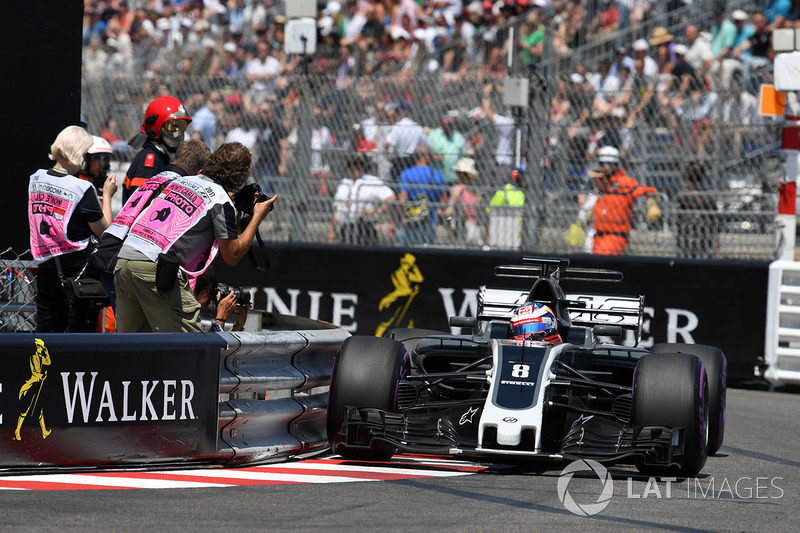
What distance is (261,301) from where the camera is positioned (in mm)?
12719

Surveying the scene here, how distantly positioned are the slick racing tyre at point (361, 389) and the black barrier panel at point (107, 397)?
27.4 inches

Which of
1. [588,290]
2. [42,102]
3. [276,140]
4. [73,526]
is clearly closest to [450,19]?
[276,140]

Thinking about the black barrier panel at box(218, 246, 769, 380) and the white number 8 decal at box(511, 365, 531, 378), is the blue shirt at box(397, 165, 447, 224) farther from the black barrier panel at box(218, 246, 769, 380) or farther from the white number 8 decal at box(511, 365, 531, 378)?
the white number 8 decal at box(511, 365, 531, 378)

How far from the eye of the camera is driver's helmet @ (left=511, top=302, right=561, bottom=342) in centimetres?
736

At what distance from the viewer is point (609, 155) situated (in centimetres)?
1116

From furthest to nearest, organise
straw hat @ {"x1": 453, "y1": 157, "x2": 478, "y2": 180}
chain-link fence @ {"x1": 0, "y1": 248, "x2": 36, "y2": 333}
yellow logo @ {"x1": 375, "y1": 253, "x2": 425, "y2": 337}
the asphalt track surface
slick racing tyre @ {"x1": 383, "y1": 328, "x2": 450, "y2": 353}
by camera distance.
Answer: yellow logo @ {"x1": 375, "y1": 253, "x2": 425, "y2": 337} → straw hat @ {"x1": 453, "y1": 157, "x2": 478, "y2": 180} → slick racing tyre @ {"x1": 383, "y1": 328, "x2": 450, "y2": 353} → chain-link fence @ {"x1": 0, "y1": 248, "x2": 36, "y2": 333} → the asphalt track surface

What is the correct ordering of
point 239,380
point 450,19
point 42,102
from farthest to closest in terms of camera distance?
point 450,19
point 42,102
point 239,380

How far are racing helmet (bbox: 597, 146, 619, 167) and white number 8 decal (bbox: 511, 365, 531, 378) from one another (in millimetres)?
4837

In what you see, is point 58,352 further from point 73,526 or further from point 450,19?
point 450,19

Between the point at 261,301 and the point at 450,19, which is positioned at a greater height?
the point at 450,19

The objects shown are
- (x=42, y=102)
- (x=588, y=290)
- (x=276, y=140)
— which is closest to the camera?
(x=42, y=102)

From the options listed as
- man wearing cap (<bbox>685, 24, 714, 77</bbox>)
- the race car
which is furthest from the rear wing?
man wearing cap (<bbox>685, 24, 714, 77</bbox>)

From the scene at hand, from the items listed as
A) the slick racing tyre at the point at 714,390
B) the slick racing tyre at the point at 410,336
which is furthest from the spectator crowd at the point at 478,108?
the slick racing tyre at the point at 714,390

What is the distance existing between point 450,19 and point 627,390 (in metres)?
11.5
